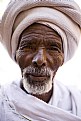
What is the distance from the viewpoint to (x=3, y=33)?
2303 mm

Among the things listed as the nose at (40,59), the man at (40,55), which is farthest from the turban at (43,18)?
the nose at (40,59)

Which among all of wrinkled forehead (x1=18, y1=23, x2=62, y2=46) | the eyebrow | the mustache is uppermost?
wrinkled forehead (x1=18, y1=23, x2=62, y2=46)

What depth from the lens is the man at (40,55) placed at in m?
2.13

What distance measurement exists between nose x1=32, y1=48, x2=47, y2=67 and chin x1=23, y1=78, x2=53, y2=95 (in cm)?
9

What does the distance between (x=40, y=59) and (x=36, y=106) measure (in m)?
0.26

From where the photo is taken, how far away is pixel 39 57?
209 centimetres

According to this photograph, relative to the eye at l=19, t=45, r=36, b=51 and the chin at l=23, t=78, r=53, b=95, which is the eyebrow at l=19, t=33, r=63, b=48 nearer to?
the eye at l=19, t=45, r=36, b=51

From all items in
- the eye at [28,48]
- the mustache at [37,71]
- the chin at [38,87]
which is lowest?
the chin at [38,87]

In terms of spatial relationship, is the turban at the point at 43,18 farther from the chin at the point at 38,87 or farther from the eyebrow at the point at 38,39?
the chin at the point at 38,87

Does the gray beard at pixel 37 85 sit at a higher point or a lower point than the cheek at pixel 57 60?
lower

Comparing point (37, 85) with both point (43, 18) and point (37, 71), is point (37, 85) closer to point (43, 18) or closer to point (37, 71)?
point (37, 71)

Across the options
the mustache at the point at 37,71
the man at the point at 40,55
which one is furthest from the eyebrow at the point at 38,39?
the mustache at the point at 37,71

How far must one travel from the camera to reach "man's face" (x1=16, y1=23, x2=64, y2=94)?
6.90 ft

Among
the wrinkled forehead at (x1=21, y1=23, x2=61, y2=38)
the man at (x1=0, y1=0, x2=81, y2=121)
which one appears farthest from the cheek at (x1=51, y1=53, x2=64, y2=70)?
the wrinkled forehead at (x1=21, y1=23, x2=61, y2=38)
